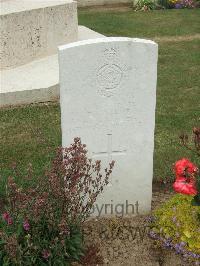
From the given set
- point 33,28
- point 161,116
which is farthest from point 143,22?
point 161,116

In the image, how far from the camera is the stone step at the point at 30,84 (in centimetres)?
708

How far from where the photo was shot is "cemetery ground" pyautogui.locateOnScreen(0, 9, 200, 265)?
14.1 feet

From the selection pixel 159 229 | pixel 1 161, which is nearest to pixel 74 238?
pixel 159 229

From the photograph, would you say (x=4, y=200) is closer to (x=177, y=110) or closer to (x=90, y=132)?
(x=90, y=132)

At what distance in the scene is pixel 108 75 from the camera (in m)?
4.03

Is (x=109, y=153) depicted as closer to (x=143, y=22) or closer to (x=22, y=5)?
(x=22, y=5)

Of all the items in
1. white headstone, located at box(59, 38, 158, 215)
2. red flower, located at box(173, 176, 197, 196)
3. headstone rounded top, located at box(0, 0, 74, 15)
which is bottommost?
red flower, located at box(173, 176, 197, 196)

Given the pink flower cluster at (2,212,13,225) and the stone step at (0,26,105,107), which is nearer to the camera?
the pink flower cluster at (2,212,13,225)

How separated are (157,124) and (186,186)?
105 inches

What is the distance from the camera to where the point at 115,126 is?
422cm

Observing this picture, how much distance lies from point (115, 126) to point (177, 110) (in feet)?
9.73

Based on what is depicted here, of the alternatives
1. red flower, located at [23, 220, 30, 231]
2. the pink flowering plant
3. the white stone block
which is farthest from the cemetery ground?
the white stone block

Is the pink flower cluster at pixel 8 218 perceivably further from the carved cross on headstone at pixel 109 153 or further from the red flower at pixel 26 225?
the carved cross on headstone at pixel 109 153

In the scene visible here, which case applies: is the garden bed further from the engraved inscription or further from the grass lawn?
the engraved inscription
